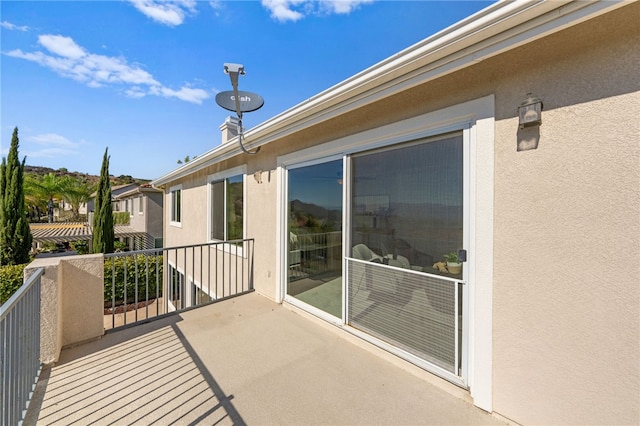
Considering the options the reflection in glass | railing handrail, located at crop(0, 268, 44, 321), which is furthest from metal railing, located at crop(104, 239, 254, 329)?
the reflection in glass

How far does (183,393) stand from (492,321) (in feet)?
8.27

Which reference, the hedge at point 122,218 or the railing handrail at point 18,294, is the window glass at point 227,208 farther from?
the hedge at point 122,218

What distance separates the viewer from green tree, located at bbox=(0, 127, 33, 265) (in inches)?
394

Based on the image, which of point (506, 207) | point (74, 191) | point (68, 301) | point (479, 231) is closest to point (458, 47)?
point (506, 207)

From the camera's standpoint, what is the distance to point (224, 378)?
7.69ft

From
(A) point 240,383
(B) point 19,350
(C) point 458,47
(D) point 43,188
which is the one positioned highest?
(D) point 43,188

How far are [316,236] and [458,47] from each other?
2.59m

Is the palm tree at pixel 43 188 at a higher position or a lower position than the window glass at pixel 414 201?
higher

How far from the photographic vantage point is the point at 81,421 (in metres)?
1.83

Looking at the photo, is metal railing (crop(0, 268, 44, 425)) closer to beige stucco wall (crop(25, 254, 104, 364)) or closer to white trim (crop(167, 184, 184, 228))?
beige stucco wall (crop(25, 254, 104, 364))

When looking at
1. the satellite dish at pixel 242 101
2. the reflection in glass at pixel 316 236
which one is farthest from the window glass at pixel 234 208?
the reflection in glass at pixel 316 236

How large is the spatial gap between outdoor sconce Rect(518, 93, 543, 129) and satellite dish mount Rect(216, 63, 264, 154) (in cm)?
372

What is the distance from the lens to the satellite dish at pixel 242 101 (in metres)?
4.57

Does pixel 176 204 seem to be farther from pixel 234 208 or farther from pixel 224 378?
pixel 224 378
